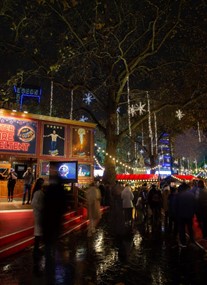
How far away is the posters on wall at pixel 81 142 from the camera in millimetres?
18625

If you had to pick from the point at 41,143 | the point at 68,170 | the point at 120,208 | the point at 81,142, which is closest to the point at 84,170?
the point at 81,142

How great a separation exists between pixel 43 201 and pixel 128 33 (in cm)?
1365

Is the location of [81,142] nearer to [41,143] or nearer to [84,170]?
[84,170]

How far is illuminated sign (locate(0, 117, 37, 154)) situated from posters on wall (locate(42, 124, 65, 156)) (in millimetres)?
742

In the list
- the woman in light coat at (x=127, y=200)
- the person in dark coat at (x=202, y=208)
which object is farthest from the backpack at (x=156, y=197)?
the person in dark coat at (x=202, y=208)

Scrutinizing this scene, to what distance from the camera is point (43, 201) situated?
6852 mm

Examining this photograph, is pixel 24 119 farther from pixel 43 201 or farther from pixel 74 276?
pixel 74 276

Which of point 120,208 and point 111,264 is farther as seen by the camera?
point 120,208

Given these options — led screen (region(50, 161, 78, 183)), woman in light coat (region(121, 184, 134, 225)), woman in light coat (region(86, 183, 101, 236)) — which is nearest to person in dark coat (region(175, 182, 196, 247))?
woman in light coat (region(86, 183, 101, 236))

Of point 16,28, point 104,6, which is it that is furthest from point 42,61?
point 104,6

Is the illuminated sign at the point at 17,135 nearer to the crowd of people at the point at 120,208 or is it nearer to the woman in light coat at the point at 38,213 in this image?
the crowd of people at the point at 120,208

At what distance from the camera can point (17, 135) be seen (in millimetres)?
16141

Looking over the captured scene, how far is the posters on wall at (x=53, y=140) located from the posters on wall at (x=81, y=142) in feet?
2.63

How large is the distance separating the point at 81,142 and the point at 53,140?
209cm
